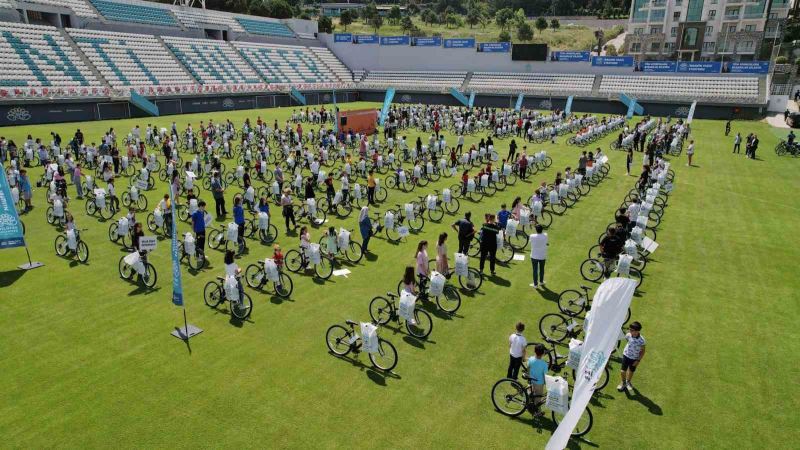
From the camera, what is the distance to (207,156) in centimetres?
2659

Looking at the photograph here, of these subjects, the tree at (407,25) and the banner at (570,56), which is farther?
the tree at (407,25)

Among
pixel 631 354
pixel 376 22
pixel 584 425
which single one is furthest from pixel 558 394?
pixel 376 22

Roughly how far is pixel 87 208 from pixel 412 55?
63562 mm

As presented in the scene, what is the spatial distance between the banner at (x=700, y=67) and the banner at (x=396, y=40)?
37.7 metres

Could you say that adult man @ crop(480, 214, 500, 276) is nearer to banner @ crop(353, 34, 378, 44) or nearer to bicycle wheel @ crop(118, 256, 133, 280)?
bicycle wheel @ crop(118, 256, 133, 280)

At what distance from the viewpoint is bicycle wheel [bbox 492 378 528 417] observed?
9.09 metres

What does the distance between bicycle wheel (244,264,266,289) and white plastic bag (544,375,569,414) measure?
8513 mm

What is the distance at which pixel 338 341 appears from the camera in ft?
36.3

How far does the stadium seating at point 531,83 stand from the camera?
64.0 meters

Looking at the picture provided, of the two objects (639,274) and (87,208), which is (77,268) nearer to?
(87,208)

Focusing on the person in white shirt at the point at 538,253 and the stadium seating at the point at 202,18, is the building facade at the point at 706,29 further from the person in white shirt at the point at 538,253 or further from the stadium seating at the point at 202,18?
the person in white shirt at the point at 538,253

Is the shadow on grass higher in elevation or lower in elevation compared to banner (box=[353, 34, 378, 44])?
lower

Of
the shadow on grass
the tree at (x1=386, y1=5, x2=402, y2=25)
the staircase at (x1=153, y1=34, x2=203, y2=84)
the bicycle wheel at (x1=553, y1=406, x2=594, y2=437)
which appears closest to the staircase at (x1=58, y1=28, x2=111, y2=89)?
the staircase at (x1=153, y1=34, x2=203, y2=84)

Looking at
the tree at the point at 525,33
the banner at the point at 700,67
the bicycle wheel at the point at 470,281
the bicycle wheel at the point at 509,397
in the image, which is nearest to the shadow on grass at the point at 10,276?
the bicycle wheel at the point at 470,281
